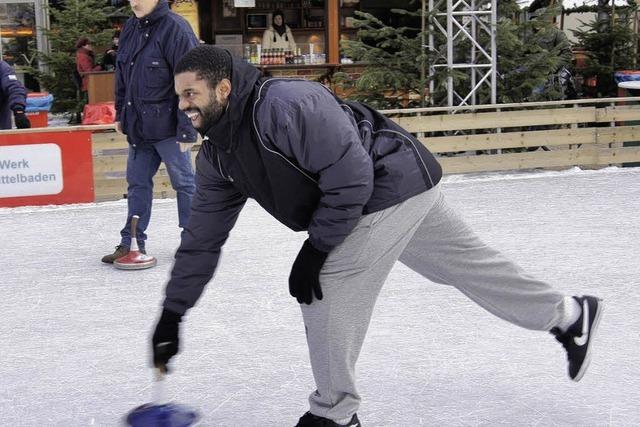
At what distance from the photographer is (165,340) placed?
2.88 meters

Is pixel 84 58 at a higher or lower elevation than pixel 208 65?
higher

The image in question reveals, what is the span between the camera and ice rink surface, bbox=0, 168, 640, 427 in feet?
11.2

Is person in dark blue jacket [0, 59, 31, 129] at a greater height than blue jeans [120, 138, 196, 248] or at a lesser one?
greater

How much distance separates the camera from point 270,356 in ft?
13.2

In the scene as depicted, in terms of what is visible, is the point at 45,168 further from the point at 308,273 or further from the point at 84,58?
the point at 84,58

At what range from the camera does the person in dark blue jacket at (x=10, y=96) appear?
7.57 meters

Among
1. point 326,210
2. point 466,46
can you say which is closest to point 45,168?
point 466,46

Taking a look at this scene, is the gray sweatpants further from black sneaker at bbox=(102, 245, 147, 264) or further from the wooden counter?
the wooden counter

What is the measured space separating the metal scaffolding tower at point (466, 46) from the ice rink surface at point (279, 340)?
310cm

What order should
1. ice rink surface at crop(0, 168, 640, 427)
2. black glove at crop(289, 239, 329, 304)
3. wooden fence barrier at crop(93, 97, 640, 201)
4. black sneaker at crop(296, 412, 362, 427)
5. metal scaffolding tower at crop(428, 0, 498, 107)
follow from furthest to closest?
metal scaffolding tower at crop(428, 0, 498, 107)
wooden fence barrier at crop(93, 97, 640, 201)
ice rink surface at crop(0, 168, 640, 427)
black sneaker at crop(296, 412, 362, 427)
black glove at crop(289, 239, 329, 304)

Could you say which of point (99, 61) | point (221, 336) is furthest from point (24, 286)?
point (99, 61)

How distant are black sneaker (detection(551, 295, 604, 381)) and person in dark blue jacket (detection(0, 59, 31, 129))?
546 cm

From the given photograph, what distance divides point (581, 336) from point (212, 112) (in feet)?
4.92

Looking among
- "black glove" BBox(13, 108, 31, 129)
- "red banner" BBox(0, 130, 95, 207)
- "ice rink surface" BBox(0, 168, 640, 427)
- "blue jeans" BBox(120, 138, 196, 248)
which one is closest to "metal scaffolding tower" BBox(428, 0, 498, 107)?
"ice rink surface" BBox(0, 168, 640, 427)
